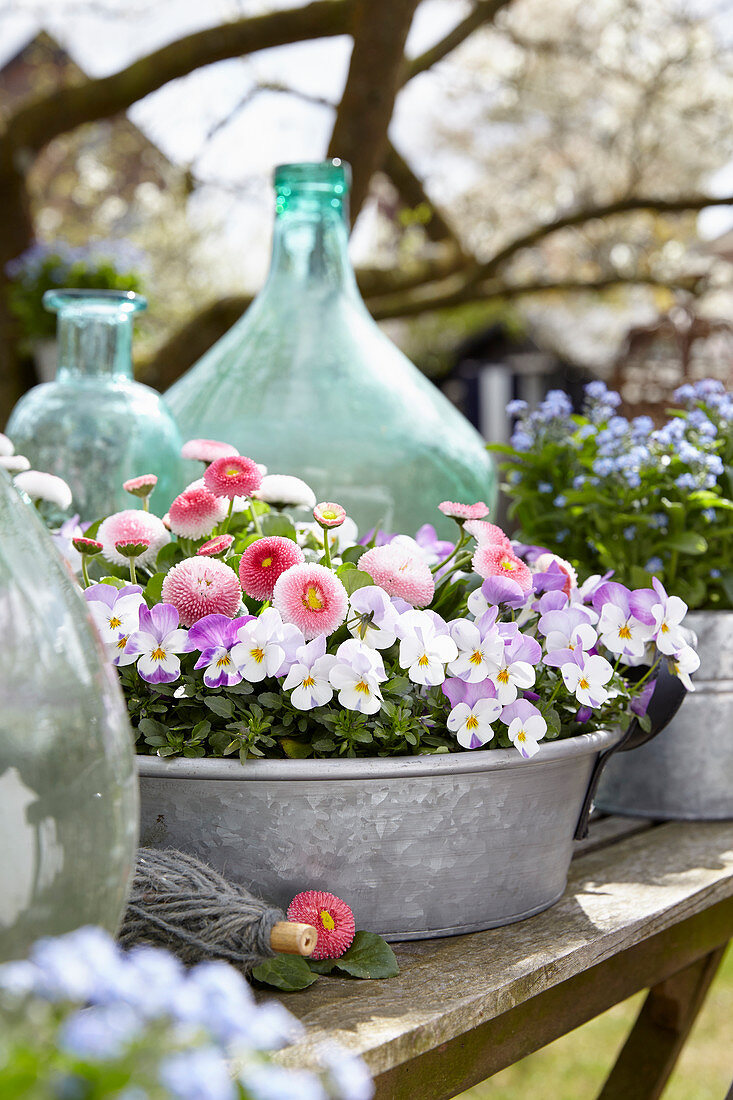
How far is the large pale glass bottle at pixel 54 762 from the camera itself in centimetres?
40

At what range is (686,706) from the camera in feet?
3.17

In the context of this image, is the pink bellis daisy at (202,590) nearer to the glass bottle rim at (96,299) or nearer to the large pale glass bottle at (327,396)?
the large pale glass bottle at (327,396)

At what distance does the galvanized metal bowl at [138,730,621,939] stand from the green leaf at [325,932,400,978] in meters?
0.02

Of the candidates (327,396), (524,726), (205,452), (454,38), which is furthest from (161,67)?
(524,726)

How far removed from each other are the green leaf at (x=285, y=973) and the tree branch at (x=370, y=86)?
6.93 ft

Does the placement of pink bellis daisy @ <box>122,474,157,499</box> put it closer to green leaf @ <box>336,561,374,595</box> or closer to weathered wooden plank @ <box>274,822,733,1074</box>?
green leaf @ <box>336,561,374,595</box>

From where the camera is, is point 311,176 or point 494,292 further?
point 494,292

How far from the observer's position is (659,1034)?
117cm

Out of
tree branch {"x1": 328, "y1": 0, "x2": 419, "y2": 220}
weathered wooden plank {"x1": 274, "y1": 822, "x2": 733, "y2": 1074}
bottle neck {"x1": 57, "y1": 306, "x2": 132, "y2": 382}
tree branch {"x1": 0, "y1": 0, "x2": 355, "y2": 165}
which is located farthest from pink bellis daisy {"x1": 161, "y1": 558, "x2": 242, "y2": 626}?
tree branch {"x1": 0, "y1": 0, "x2": 355, "y2": 165}

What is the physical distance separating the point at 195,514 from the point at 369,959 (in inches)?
11.9

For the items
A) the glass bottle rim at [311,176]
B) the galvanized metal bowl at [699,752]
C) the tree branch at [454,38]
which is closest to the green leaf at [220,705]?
the galvanized metal bowl at [699,752]

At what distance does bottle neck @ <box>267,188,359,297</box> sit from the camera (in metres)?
1.09

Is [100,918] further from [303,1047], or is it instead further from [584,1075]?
[584,1075]

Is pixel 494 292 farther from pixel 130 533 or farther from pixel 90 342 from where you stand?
pixel 130 533
